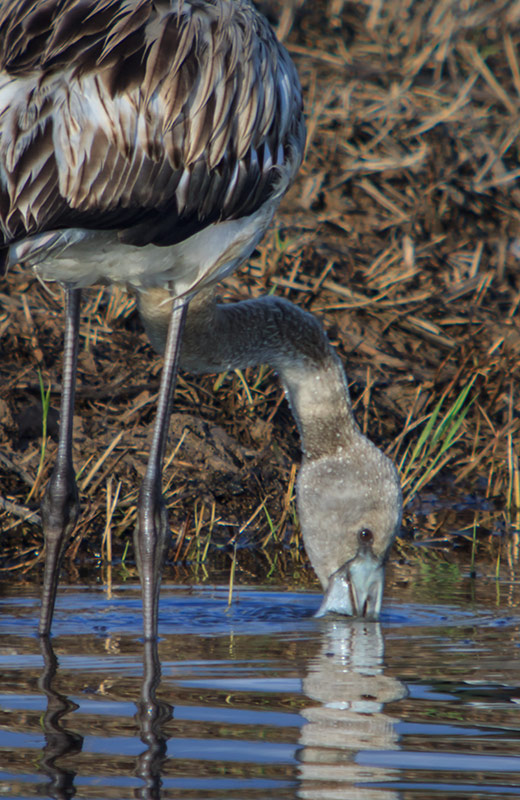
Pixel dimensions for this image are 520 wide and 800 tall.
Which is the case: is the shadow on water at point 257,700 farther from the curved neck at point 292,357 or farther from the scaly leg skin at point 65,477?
the curved neck at point 292,357

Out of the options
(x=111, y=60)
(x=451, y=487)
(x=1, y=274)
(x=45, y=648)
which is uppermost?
(x=111, y=60)

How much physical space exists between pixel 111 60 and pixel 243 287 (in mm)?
3191

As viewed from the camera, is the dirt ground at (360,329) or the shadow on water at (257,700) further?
the dirt ground at (360,329)

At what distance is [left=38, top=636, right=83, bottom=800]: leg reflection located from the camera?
2701 mm

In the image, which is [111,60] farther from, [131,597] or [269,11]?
[269,11]

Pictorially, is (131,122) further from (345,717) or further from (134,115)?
(345,717)

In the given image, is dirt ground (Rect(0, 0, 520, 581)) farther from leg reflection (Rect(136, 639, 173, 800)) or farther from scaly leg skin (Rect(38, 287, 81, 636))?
leg reflection (Rect(136, 639, 173, 800))

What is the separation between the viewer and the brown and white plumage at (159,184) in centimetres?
393

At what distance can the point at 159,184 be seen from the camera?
166 inches

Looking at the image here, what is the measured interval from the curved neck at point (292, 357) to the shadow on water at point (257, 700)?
2.82ft

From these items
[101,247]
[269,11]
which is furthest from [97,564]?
[269,11]

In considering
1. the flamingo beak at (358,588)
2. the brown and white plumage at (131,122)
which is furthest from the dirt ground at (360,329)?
the brown and white plumage at (131,122)

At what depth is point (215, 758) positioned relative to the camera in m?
2.91

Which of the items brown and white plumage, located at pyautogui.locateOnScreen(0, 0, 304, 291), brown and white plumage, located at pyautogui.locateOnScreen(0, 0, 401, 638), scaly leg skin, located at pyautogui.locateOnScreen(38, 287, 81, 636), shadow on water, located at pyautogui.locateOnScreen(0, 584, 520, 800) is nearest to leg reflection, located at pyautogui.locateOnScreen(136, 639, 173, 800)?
shadow on water, located at pyautogui.locateOnScreen(0, 584, 520, 800)
